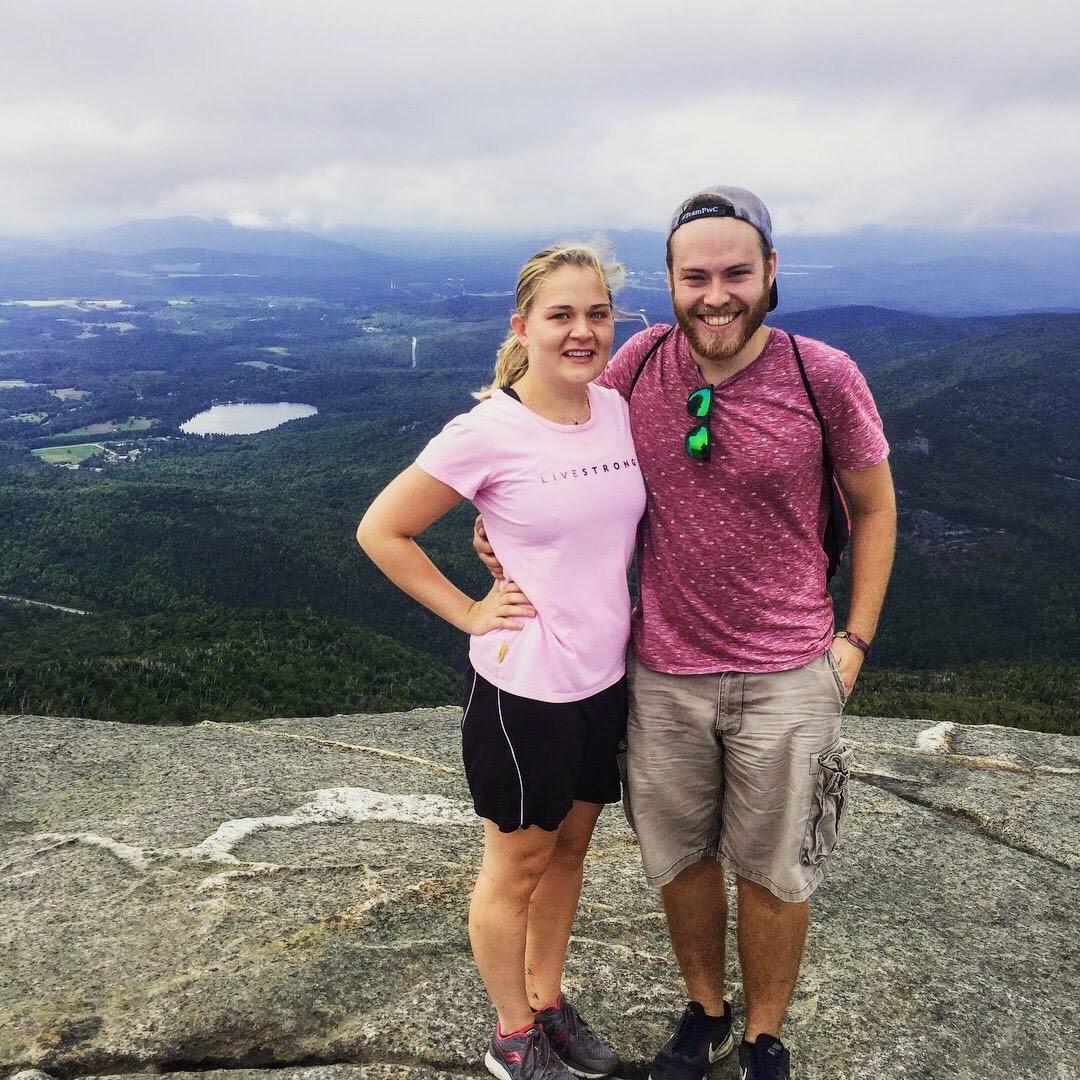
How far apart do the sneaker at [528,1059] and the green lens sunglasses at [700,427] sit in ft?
8.37

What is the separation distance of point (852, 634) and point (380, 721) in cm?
906

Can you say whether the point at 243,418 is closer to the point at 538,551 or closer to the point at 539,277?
the point at 539,277

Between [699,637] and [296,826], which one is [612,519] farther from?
[296,826]

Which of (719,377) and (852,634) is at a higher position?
(719,377)

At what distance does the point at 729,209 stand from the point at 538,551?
1.46 meters

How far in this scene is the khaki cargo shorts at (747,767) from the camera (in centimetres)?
344

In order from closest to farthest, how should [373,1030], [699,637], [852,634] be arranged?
[699,637] < [852,634] < [373,1030]

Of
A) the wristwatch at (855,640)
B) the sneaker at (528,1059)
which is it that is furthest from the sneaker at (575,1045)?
the wristwatch at (855,640)

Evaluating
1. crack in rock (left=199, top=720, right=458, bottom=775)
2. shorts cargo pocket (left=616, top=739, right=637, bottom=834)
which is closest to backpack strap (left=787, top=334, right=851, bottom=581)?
shorts cargo pocket (left=616, top=739, right=637, bottom=834)

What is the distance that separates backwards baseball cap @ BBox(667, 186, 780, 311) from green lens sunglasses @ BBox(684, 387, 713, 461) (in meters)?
0.41

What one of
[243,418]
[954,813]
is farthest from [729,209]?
[243,418]

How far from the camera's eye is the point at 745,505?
3.35 meters

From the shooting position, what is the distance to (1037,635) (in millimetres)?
64312

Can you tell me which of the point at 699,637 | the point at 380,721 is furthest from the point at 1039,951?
the point at 380,721
